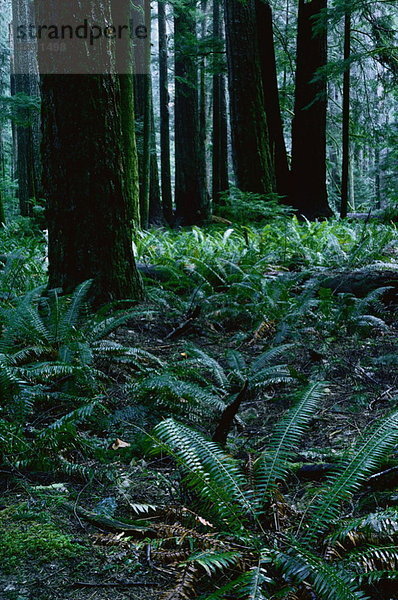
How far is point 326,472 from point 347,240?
5.93 m

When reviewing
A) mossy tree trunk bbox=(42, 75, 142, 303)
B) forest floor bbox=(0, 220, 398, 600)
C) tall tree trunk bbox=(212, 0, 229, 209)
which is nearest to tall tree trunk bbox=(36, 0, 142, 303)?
mossy tree trunk bbox=(42, 75, 142, 303)

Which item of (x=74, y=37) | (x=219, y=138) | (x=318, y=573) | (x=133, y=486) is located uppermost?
(x=219, y=138)

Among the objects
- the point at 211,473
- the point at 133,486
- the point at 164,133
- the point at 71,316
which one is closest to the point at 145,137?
the point at 164,133

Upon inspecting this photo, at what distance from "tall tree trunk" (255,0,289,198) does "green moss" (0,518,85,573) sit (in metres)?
11.7

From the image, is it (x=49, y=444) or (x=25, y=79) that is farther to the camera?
(x=25, y=79)

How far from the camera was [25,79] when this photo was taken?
21.0 meters

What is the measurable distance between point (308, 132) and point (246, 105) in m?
2.08

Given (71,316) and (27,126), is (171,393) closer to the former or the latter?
(71,316)

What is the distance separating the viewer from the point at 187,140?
1505 centimetres

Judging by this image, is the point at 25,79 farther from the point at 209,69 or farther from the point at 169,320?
the point at 169,320

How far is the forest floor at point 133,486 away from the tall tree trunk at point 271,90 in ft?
30.8

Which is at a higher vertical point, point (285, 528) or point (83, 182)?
point (83, 182)

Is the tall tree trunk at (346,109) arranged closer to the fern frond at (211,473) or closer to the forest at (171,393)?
the forest at (171,393)

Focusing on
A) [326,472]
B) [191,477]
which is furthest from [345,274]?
[191,477]
